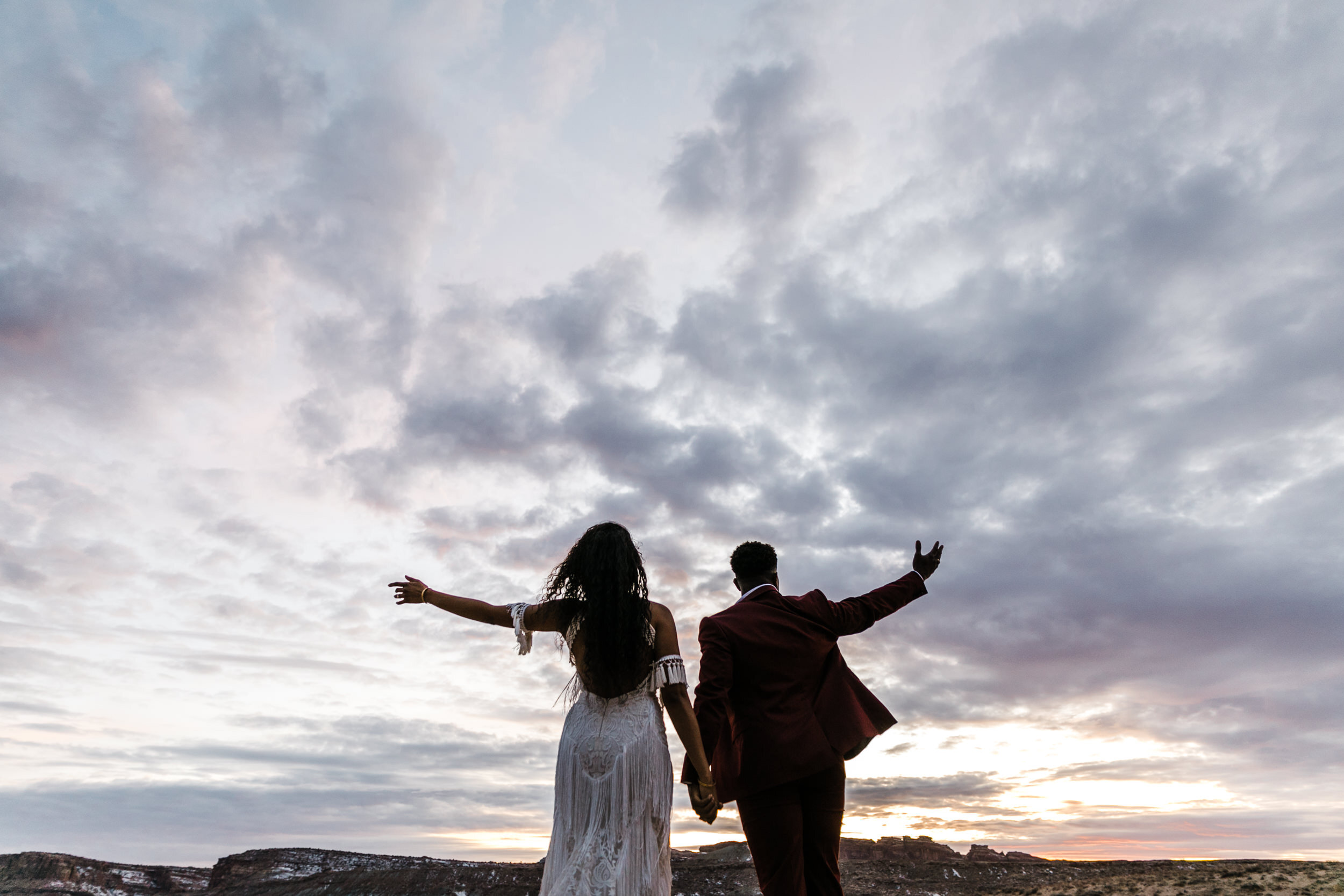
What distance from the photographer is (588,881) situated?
379 centimetres

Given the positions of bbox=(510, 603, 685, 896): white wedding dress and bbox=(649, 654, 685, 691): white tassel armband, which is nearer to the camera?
bbox=(510, 603, 685, 896): white wedding dress

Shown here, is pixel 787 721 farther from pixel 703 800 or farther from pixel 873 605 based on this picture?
pixel 873 605

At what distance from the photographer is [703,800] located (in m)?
4.37

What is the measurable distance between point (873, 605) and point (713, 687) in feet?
4.14

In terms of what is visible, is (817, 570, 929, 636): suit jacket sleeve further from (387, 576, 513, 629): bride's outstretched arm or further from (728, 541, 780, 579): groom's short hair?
(387, 576, 513, 629): bride's outstretched arm

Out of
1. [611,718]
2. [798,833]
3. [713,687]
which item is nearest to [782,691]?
[713,687]

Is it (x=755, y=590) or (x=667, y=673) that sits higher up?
(x=755, y=590)

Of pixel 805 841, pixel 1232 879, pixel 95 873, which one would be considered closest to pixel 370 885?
pixel 95 873

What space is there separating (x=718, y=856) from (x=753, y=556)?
54.3 m

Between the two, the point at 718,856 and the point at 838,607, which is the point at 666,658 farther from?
the point at 718,856

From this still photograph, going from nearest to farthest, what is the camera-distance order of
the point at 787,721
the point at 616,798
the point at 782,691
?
the point at 616,798 → the point at 787,721 → the point at 782,691

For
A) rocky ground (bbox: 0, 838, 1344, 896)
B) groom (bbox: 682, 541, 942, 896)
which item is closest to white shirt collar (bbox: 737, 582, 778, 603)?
groom (bbox: 682, 541, 942, 896)

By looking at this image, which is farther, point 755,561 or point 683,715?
point 755,561

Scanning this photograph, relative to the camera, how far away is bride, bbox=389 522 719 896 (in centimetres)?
394
